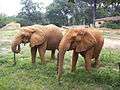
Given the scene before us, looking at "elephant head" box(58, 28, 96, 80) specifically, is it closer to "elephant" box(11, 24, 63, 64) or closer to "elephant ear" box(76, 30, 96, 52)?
"elephant ear" box(76, 30, 96, 52)

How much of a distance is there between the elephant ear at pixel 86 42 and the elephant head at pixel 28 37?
250cm

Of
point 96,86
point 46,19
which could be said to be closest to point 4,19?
point 46,19

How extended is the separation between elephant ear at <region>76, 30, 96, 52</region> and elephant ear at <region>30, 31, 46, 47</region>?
8.12 feet

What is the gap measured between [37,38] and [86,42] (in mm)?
2585

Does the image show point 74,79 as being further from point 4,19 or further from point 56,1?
point 56,1

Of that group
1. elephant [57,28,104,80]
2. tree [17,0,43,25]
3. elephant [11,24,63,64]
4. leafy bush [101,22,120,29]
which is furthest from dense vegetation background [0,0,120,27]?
elephant [57,28,104,80]

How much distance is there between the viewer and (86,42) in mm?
11531

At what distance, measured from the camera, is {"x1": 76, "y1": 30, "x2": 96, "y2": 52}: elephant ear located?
448 inches

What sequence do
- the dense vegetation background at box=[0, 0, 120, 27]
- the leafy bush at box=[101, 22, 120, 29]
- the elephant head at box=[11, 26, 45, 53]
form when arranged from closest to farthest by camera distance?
the elephant head at box=[11, 26, 45, 53] → the leafy bush at box=[101, 22, 120, 29] → the dense vegetation background at box=[0, 0, 120, 27]

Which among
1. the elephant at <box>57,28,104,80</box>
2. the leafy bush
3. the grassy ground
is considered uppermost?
the elephant at <box>57,28,104,80</box>

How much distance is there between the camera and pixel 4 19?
56.2 m

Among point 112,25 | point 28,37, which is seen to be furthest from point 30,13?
point 28,37

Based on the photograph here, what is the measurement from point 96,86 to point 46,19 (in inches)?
2043

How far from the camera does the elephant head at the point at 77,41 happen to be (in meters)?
10.8
